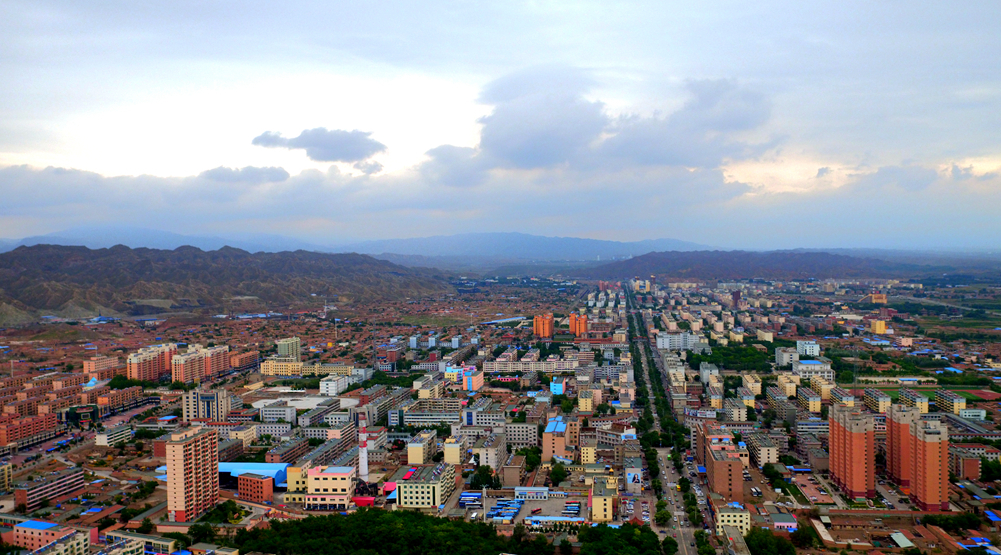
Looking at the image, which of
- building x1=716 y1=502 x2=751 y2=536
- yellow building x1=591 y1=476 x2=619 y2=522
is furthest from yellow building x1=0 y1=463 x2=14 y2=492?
building x1=716 y1=502 x2=751 y2=536

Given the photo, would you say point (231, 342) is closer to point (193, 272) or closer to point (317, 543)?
point (317, 543)

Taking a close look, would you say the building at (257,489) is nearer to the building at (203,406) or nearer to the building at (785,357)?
the building at (203,406)

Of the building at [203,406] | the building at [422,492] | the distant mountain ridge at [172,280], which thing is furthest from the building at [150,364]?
the distant mountain ridge at [172,280]

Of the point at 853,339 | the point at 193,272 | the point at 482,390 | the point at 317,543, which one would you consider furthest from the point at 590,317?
the point at 193,272

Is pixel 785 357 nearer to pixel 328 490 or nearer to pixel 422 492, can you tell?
pixel 422 492

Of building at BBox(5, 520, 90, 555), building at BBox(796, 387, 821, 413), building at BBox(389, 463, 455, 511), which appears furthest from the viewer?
building at BBox(796, 387, 821, 413)

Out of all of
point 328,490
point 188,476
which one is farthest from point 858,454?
point 188,476

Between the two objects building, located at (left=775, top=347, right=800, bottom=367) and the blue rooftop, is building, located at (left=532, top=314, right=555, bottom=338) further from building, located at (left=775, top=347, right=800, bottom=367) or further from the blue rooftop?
the blue rooftop
